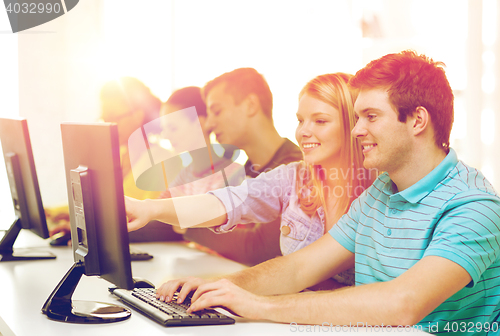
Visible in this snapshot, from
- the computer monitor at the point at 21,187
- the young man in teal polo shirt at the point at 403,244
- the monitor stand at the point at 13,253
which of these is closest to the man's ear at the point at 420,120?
the young man in teal polo shirt at the point at 403,244

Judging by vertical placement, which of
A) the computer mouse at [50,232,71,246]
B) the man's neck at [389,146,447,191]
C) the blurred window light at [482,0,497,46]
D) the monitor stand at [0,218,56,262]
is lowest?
the computer mouse at [50,232,71,246]

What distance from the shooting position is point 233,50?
2580 millimetres

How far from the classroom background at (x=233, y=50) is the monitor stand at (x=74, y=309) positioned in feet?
4.13

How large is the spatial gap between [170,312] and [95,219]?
0.28 metres

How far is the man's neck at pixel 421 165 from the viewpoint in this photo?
125cm

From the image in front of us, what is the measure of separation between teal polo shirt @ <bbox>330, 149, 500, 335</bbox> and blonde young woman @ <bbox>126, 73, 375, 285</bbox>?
1.03 ft

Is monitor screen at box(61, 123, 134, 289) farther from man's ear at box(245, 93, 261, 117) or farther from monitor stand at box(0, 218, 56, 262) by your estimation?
man's ear at box(245, 93, 261, 117)

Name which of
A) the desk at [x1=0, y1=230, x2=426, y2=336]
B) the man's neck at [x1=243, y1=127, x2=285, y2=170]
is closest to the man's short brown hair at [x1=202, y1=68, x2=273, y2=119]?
the man's neck at [x1=243, y1=127, x2=285, y2=170]

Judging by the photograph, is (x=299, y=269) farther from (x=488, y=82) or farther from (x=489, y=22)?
(x=489, y=22)

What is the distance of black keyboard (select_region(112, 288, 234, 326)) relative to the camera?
1.01 m

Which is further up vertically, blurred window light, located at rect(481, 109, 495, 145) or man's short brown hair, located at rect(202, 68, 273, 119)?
man's short brown hair, located at rect(202, 68, 273, 119)

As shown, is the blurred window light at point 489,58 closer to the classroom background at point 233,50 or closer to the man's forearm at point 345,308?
the classroom background at point 233,50

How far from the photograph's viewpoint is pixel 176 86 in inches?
113
